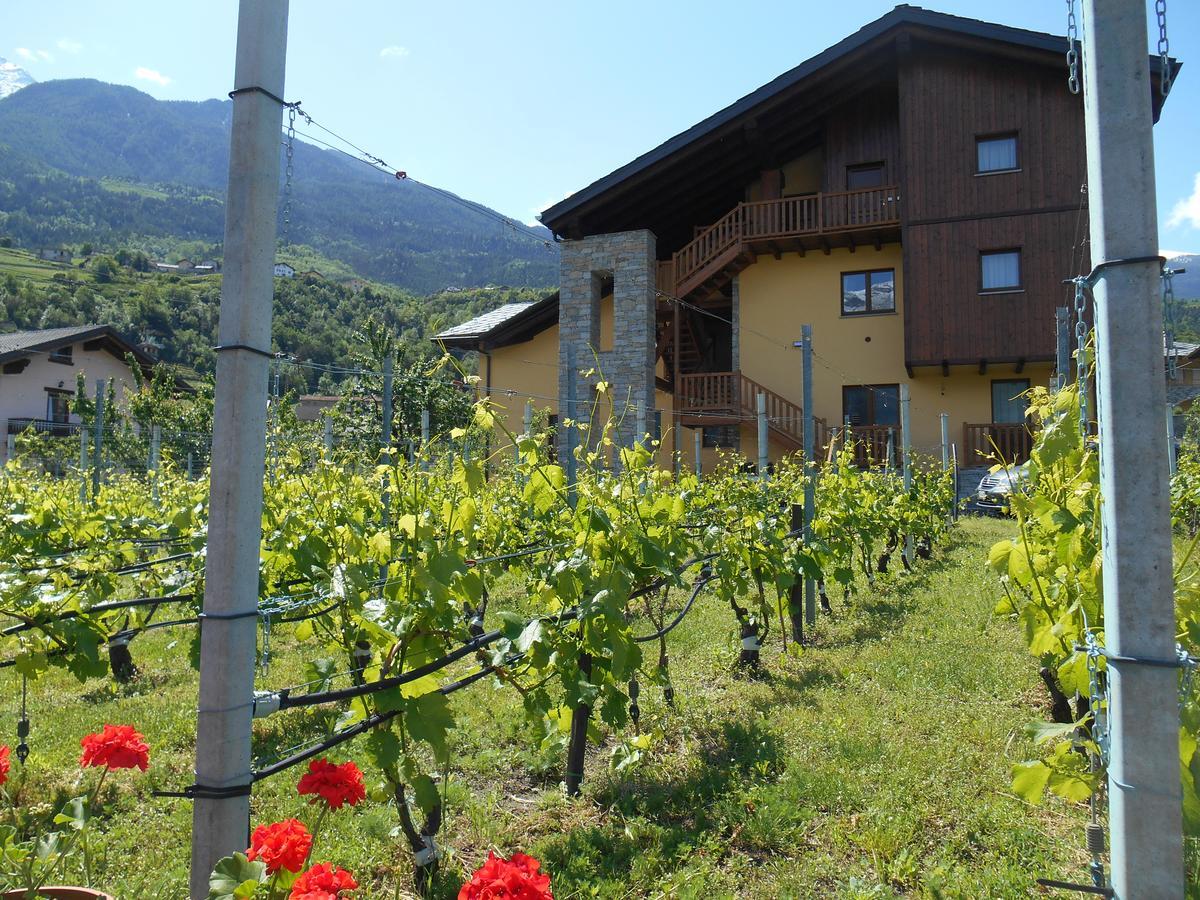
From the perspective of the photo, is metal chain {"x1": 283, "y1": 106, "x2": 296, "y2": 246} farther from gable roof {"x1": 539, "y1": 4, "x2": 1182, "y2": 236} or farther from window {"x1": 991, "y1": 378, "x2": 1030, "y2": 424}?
window {"x1": 991, "y1": 378, "x2": 1030, "y2": 424}

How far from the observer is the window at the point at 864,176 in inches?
742

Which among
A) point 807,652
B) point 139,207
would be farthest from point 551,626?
point 139,207

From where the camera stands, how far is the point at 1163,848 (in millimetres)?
1316

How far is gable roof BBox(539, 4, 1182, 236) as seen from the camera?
642 inches

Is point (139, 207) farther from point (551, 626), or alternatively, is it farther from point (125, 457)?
point (551, 626)

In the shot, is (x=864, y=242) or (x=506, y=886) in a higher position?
(x=864, y=242)

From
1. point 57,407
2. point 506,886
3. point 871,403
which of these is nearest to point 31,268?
point 57,407

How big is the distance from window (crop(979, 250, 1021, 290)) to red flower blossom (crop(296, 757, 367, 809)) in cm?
1780

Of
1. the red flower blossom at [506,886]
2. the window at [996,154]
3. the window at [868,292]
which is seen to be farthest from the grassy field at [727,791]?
the window at [996,154]

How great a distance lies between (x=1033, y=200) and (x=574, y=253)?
9473 millimetres

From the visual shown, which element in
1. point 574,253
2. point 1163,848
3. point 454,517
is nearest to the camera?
point 1163,848

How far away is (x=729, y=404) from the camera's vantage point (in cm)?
1803

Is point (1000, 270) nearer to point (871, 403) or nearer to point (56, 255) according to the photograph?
point (871, 403)

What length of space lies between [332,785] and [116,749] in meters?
0.68
